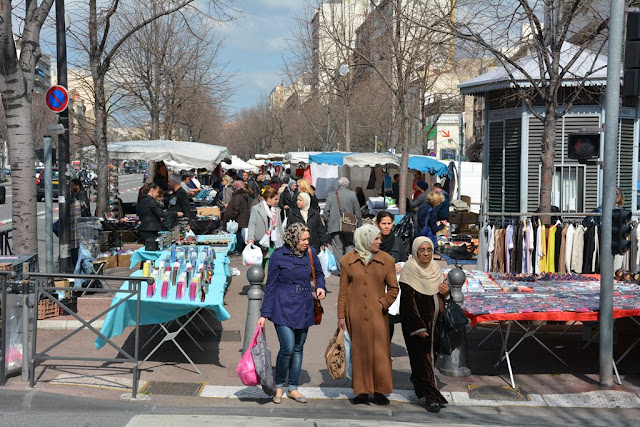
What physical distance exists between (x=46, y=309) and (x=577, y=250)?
7.70m

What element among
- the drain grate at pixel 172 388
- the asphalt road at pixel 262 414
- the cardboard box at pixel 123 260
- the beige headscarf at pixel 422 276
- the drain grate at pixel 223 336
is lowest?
the asphalt road at pixel 262 414

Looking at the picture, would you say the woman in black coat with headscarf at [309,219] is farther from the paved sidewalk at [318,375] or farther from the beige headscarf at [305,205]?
the paved sidewalk at [318,375]


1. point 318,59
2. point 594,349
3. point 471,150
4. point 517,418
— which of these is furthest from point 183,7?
point 471,150

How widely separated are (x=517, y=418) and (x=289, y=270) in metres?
2.52

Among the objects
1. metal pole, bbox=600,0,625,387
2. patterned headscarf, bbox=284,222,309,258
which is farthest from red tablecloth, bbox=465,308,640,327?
patterned headscarf, bbox=284,222,309,258

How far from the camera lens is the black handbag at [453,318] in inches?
292

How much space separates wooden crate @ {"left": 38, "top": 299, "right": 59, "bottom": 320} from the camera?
1051 centimetres

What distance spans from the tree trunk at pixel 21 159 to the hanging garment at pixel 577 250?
786 cm

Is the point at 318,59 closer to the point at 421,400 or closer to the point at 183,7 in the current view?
the point at 183,7

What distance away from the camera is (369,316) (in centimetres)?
712

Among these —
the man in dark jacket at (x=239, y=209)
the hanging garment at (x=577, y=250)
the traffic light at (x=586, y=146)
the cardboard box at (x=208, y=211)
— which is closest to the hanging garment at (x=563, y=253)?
the hanging garment at (x=577, y=250)

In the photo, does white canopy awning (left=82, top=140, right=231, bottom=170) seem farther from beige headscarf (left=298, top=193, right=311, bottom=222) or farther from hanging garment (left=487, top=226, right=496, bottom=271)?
hanging garment (left=487, top=226, right=496, bottom=271)

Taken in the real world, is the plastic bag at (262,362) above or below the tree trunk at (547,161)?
below

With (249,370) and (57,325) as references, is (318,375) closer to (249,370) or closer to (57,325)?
(249,370)
